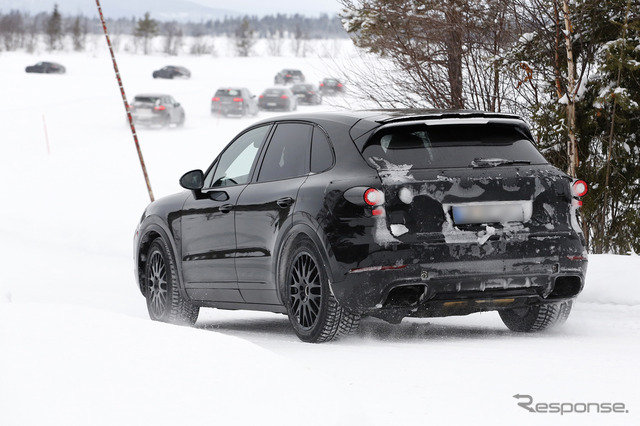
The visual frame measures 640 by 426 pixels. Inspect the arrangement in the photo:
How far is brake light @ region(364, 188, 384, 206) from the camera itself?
655cm

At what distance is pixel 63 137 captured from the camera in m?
43.2

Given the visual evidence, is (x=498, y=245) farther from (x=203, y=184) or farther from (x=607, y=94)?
(x=607, y=94)

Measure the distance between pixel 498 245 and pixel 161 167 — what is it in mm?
29058

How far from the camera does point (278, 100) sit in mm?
55188

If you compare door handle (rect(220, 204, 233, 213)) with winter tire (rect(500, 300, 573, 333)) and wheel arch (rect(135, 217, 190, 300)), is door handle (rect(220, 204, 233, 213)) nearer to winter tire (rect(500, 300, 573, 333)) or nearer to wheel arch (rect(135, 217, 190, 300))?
wheel arch (rect(135, 217, 190, 300))

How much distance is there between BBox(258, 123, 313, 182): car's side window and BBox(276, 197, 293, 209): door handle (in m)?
0.23

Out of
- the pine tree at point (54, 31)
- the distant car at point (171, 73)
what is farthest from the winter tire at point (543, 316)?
the pine tree at point (54, 31)

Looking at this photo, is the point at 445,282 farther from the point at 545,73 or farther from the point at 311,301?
the point at 545,73

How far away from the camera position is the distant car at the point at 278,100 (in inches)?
2168

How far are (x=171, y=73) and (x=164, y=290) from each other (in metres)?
74.8

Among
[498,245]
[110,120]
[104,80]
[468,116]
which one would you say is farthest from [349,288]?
[104,80]

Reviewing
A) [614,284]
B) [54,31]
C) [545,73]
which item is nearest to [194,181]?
[614,284]

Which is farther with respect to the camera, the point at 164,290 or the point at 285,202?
the point at 164,290

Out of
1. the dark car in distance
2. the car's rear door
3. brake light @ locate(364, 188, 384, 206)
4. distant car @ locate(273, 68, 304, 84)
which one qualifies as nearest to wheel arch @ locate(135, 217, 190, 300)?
the car's rear door
